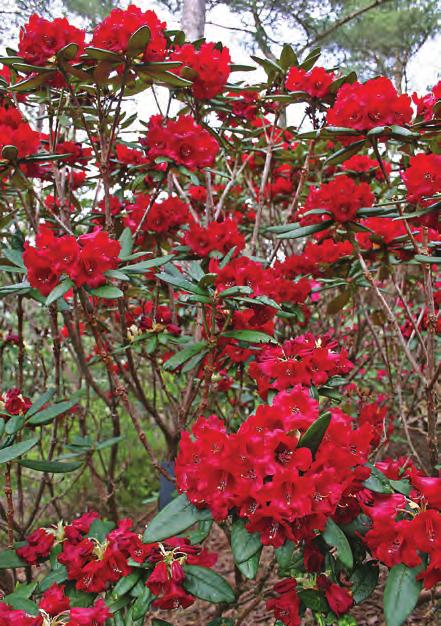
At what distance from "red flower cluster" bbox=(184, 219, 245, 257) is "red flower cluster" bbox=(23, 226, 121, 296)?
1.51 ft

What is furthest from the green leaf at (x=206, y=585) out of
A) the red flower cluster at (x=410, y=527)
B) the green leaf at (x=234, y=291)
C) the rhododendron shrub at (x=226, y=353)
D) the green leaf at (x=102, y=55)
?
the green leaf at (x=102, y=55)

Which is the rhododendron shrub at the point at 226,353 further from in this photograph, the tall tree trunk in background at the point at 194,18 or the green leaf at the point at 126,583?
the tall tree trunk in background at the point at 194,18

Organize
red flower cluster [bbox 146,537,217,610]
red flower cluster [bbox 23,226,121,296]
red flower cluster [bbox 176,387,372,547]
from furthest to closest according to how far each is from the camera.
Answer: red flower cluster [bbox 23,226,121,296], red flower cluster [bbox 146,537,217,610], red flower cluster [bbox 176,387,372,547]

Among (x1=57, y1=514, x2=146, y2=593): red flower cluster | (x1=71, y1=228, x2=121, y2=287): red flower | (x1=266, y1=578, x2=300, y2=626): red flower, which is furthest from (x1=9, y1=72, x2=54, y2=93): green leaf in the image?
(x1=266, y1=578, x2=300, y2=626): red flower

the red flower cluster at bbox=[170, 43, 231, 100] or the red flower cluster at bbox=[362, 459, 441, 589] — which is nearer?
the red flower cluster at bbox=[362, 459, 441, 589]

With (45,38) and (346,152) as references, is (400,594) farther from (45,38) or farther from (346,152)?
(45,38)

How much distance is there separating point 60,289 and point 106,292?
0.35 ft

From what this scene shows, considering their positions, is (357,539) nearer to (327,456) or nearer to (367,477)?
(367,477)

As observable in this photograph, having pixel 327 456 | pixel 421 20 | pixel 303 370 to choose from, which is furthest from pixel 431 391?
pixel 421 20

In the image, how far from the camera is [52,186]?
2.21 meters

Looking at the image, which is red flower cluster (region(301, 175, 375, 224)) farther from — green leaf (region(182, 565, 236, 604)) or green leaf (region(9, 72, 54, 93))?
green leaf (region(182, 565, 236, 604))

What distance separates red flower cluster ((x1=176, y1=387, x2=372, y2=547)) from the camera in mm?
894

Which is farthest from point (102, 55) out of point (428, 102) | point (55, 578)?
point (55, 578)

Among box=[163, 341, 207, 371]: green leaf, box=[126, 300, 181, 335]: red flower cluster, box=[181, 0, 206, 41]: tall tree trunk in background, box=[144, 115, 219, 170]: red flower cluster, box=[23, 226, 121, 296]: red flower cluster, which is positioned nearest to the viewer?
box=[23, 226, 121, 296]: red flower cluster
